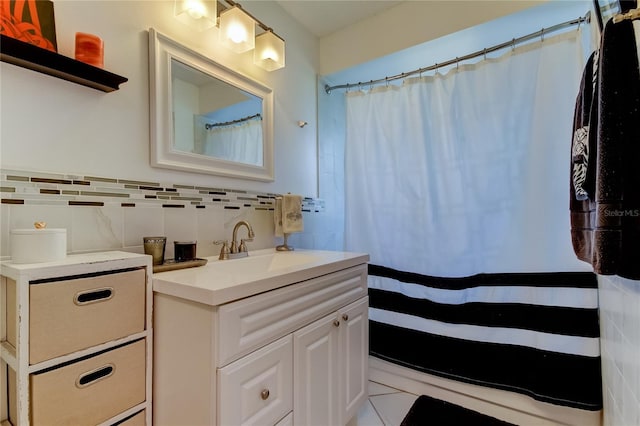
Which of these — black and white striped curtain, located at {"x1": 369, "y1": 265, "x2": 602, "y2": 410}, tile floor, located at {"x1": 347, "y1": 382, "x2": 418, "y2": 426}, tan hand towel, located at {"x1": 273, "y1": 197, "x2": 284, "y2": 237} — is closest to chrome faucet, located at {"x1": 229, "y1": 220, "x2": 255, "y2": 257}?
tan hand towel, located at {"x1": 273, "y1": 197, "x2": 284, "y2": 237}

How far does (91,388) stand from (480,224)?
1.80 metres

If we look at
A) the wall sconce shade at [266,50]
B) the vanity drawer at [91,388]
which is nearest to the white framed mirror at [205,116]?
the wall sconce shade at [266,50]

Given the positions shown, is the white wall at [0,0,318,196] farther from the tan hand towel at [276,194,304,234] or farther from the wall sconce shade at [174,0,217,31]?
the tan hand towel at [276,194,304,234]

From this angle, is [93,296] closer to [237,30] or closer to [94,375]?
[94,375]

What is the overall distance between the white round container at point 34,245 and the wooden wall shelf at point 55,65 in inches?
19.4

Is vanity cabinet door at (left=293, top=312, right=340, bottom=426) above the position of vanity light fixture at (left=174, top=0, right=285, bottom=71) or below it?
below

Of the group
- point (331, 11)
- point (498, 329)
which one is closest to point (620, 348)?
point (498, 329)

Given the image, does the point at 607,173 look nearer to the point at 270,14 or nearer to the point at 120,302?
the point at 120,302

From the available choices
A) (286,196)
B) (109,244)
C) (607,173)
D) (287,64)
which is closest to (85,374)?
(109,244)

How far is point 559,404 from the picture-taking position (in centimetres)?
141

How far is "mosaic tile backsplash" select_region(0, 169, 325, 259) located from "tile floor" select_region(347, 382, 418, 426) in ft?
3.93

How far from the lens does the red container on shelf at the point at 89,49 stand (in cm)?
95

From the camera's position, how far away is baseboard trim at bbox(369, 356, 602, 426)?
1.43 meters

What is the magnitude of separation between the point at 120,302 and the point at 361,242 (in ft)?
4.86
